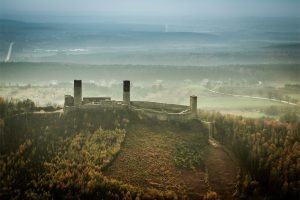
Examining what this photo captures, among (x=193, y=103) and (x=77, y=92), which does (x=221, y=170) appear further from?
(x=77, y=92)

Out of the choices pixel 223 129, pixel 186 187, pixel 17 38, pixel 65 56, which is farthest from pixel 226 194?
pixel 65 56

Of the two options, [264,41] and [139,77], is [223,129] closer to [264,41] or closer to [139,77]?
[264,41]

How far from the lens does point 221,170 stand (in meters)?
32.0

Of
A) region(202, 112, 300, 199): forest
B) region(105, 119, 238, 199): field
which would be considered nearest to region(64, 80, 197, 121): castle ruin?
region(105, 119, 238, 199): field

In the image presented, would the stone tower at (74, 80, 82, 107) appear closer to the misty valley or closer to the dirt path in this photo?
the misty valley

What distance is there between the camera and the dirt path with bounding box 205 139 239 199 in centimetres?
3026

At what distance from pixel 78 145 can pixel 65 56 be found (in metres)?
50.7

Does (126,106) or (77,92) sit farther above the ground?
(77,92)

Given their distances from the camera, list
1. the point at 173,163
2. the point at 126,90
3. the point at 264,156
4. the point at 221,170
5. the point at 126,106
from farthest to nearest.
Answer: the point at 264,156 < the point at 126,106 < the point at 126,90 < the point at 221,170 < the point at 173,163

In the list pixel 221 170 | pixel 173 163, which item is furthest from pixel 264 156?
pixel 173 163

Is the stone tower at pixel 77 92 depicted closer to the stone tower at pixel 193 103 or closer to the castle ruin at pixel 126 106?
the castle ruin at pixel 126 106

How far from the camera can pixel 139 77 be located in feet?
342

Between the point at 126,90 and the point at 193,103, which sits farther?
the point at 193,103

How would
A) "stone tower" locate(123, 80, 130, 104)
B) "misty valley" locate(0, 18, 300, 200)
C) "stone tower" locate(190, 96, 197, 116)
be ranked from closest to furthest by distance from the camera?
"misty valley" locate(0, 18, 300, 200) < "stone tower" locate(123, 80, 130, 104) < "stone tower" locate(190, 96, 197, 116)
